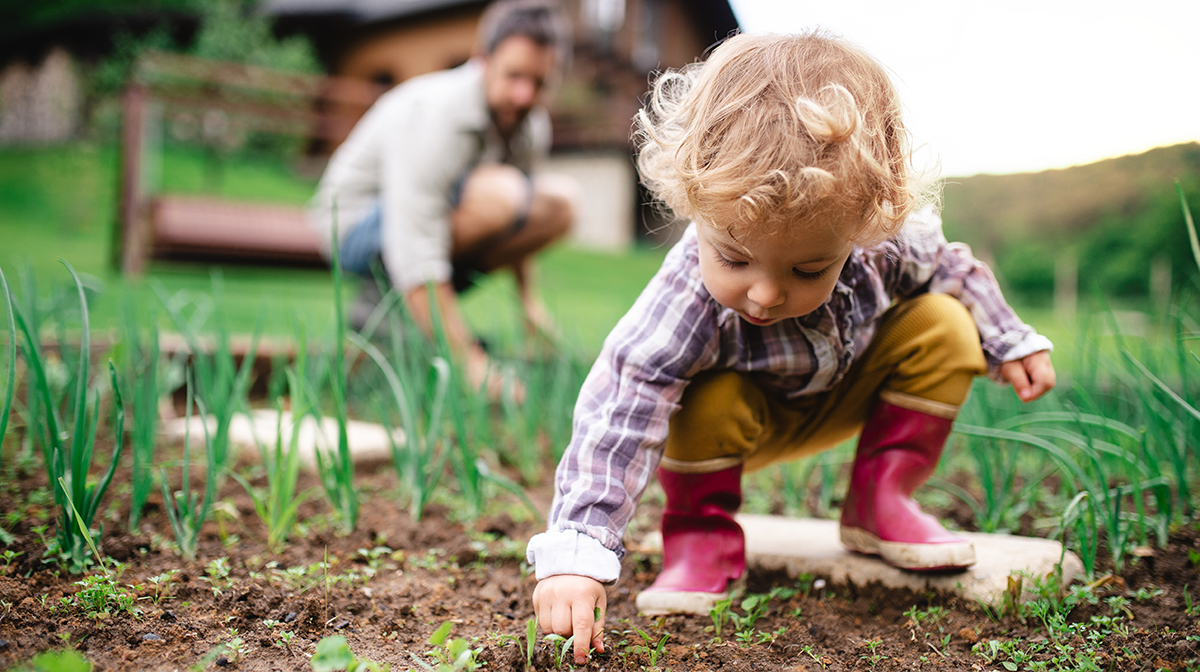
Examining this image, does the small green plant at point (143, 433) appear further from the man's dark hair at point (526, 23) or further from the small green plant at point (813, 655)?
the man's dark hair at point (526, 23)

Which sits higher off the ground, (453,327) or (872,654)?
(453,327)

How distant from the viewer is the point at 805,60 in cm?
91

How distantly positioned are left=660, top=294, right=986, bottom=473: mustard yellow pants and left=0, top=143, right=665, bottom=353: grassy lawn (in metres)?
0.69

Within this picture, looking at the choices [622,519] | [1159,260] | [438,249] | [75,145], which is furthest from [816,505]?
[75,145]

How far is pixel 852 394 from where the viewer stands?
1261 mm

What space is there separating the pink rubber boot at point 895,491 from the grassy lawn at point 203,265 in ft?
2.74

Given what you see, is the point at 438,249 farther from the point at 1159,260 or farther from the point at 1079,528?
the point at 1159,260

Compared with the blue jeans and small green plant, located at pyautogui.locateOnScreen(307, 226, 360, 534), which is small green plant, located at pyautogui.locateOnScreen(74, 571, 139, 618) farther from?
the blue jeans

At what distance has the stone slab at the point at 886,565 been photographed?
1082 mm

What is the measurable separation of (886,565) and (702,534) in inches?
11.7

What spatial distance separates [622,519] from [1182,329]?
1036 millimetres

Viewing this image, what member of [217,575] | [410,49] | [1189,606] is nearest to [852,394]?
[1189,606]

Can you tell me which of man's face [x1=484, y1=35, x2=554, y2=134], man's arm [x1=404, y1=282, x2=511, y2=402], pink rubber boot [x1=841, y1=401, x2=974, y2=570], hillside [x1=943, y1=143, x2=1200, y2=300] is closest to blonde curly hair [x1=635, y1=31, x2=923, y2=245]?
pink rubber boot [x1=841, y1=401, x2=974, y2=570]

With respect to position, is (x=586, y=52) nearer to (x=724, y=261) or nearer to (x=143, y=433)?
(x=143, y=433)
